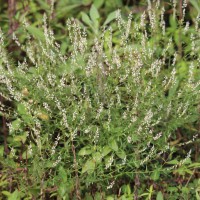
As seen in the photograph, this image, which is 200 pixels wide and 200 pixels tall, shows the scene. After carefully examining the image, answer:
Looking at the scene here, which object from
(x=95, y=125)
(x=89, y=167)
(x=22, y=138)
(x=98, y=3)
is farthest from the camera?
(x=98, y=3)

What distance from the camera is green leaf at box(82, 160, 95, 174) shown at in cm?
297

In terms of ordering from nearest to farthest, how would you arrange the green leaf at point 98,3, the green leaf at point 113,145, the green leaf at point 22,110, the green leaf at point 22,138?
the green leaf at point 113,145 < the green leaf at point 22,110 < the green leaf at point 22,138 < the green leaf at point 98,3

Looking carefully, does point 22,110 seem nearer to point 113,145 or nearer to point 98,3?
point 113,145

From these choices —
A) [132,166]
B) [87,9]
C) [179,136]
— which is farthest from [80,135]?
[87,9]

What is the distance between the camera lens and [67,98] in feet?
10.4

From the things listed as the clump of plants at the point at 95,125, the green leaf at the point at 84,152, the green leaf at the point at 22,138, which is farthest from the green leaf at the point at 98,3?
the green leaf at the point at 84,152

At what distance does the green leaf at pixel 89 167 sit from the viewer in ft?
9.73

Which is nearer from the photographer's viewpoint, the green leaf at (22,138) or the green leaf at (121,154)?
the green leaf at (121,154)

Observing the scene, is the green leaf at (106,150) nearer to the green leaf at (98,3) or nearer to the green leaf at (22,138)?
the green leaf at (22,138)

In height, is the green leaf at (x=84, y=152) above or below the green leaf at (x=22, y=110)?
below

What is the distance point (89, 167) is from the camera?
2975 millimetres

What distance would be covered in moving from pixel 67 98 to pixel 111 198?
0.66 meters

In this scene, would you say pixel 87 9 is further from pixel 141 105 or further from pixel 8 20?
pixel 141 105

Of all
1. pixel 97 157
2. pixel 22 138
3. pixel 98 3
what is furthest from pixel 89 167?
pixel 98 3
